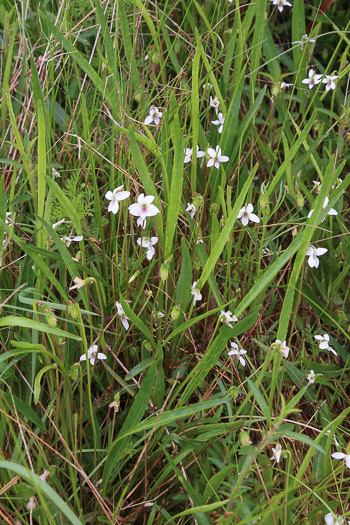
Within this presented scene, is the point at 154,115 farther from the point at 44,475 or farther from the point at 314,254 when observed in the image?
the point at 44,475

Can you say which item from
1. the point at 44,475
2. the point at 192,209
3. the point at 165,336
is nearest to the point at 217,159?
the point at 192,209

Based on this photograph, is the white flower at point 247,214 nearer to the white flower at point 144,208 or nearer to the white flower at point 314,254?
the white flower at point 314,254

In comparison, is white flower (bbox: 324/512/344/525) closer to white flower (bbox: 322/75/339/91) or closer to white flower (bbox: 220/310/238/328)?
white flower (bbox: 220/310/238/328)

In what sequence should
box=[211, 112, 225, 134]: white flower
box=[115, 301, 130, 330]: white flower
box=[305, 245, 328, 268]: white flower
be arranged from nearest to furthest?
box=[115, 301, 130, 330]: white flower → box=[305, 245, 328, 268]: white flower → box=[211, 112, 225, 134]: white flower

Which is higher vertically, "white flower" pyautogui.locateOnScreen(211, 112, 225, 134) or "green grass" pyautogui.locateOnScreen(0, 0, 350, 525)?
"white flower" pyautogui.locateOnScreen(211, 112, 225, 134)

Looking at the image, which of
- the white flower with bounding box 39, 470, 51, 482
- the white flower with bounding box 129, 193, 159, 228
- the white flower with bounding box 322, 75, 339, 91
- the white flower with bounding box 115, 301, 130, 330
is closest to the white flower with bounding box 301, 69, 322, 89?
the white flower with bounding box 322, 75, 339, 91

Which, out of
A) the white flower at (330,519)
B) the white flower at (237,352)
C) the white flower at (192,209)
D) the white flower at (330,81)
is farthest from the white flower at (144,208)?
the white flower at (330,81)

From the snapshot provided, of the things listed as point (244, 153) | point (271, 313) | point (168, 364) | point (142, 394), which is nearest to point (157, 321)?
point (168, 364)

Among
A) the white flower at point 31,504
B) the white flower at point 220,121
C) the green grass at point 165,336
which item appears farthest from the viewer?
the white flower at point 220,121

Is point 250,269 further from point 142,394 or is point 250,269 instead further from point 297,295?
point 142,394

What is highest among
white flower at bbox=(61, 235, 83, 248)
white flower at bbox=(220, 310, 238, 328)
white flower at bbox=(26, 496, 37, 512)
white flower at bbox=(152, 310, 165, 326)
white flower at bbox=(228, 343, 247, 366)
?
white flower at bbox=(61, 235, 83, 248)
